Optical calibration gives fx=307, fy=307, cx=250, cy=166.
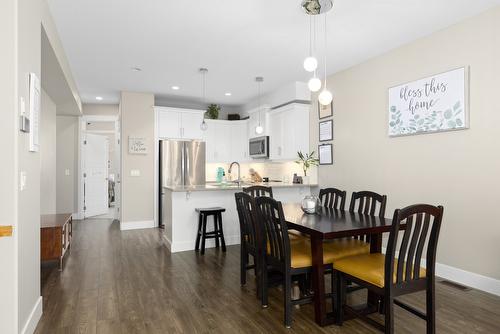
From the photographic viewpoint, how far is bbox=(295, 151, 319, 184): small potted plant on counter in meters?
5.32

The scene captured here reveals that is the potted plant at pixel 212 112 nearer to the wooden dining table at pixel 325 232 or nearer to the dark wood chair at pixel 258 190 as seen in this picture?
the dark wood chair at pixel 258 190

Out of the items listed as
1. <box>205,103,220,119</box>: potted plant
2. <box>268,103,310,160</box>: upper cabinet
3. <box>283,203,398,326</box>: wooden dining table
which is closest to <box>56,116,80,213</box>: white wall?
<box>205,103,220,119</box>: potted plant

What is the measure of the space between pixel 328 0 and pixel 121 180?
5056mm

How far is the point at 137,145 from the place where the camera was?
621 centimetres

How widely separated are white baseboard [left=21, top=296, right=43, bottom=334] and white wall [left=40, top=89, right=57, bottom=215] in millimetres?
3738

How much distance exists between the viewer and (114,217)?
7.53m

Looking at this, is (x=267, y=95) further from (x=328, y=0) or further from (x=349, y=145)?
(x=328, y=0)

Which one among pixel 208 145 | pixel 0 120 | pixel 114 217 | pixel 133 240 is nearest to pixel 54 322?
pixel 0 120

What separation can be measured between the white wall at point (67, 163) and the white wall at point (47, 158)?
0.95 metres

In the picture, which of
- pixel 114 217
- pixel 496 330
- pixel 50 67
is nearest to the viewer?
pixel 496 330

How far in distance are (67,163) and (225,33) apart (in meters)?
5.41

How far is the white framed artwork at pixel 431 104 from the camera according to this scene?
3.23m

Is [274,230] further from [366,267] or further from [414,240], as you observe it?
[414,240]

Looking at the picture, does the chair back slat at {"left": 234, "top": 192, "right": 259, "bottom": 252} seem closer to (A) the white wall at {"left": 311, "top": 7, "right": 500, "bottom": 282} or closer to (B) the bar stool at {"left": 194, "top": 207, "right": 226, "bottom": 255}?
(B) the bar stool at {"left": 194, "top": 207, "right": 226, "bottom": 255}
